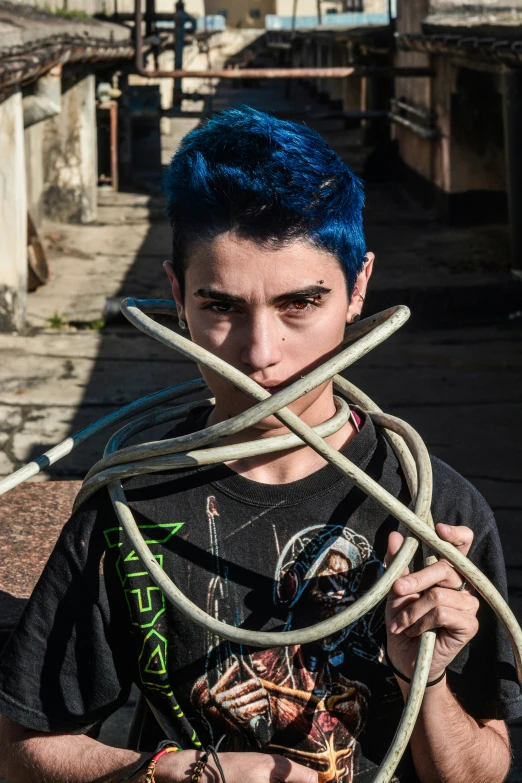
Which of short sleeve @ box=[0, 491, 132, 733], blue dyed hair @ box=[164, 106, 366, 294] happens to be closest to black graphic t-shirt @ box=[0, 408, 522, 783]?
short sleeve @ box=[0, 491, 132, 733]

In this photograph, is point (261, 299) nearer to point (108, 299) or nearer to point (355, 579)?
point (355, 579)

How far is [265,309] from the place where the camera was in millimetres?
1345

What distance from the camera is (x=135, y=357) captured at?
689 cm

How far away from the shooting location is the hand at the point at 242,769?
4.31ft

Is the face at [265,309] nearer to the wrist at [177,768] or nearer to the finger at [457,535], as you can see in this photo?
the finger at [457,535]

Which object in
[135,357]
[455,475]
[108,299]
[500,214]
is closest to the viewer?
[455,475]

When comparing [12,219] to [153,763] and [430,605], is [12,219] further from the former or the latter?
[430,605]

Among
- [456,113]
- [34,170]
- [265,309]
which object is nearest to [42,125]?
[34,170]

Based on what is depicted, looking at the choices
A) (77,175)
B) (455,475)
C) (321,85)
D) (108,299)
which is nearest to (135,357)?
(108,299)

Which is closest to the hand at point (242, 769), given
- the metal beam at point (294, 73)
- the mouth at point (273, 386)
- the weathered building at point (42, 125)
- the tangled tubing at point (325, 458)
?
the tangled tubing at point (325, 458)

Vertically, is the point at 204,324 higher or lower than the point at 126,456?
higher

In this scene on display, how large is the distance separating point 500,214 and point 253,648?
922 cm

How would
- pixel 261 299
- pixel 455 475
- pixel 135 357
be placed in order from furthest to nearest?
pixel 135 357 < pixel 455 475 < pixel 261 299

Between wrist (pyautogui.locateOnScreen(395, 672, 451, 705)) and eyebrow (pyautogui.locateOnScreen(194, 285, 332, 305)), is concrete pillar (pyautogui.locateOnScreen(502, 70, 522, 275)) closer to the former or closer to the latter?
eyebrow (pyautogui.locateOnScreen(194, 285, 332, 305))
